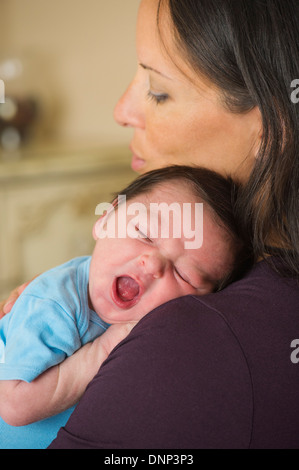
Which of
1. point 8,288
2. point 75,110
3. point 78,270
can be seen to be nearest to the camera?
point 78,270

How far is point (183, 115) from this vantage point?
4.09 ft

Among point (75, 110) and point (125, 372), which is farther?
point (75, 110)

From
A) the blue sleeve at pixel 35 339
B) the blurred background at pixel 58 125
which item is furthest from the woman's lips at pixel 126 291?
the blurred background at pixel 58 125

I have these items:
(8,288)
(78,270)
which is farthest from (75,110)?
(78,270)

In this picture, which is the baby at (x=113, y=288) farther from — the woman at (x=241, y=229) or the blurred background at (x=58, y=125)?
the blurred background at (x=58, y=125)

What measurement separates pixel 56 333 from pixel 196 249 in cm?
31

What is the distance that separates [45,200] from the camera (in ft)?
9.56

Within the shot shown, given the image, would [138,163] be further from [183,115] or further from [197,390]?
[197,390]

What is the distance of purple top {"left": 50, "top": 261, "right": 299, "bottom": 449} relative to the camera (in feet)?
2.64

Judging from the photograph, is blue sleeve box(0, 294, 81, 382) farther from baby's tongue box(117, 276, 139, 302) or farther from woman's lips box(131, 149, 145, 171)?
woman's lips box(131, 149, 145, 171)

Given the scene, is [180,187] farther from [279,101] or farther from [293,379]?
[293,379]

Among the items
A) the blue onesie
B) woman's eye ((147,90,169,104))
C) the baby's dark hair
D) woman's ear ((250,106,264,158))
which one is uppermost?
woman's eye ((147,90,169,104))

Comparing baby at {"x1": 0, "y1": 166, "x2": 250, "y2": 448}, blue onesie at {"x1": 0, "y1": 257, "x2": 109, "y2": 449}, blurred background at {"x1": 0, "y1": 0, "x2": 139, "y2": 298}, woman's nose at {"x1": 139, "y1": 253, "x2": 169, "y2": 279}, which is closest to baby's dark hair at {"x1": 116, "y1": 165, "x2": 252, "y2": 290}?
baby at {"x1": 0, "y1": 166, "x2": 250, "y2": 448}

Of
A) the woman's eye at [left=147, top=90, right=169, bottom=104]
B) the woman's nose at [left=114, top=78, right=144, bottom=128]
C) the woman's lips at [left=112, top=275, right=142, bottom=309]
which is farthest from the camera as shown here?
the woman's nose at [left=114, top=78, right=144, bottom=128]
